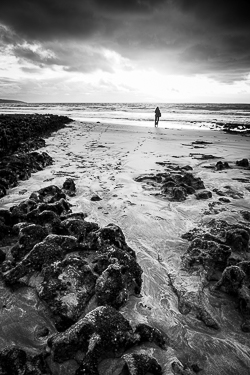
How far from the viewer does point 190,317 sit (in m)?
2.19

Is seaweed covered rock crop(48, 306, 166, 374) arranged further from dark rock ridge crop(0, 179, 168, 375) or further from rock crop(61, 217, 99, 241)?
rock crop(61, 217, 99, 241)

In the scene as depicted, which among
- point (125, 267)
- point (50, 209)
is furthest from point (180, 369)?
point (50, 209)

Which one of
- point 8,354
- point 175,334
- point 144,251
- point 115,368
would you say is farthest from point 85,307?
point 144,251

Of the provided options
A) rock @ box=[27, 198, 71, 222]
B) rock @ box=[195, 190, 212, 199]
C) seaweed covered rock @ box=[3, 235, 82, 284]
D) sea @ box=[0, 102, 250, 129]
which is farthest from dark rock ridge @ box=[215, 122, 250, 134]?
seaweed covered rock @ box=[3, 235, 82, 284]

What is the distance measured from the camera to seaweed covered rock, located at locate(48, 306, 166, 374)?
1.64 m

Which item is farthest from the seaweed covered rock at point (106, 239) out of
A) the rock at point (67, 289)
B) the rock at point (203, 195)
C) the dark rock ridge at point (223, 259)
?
the rock at point (203, 195)

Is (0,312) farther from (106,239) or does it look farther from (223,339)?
(223,339)

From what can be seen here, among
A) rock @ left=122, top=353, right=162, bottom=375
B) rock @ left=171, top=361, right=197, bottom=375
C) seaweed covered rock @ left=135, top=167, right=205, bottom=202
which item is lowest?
rock @ left=171, top=361, right=197, bottom=375

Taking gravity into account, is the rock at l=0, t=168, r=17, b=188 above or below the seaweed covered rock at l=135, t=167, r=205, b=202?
above

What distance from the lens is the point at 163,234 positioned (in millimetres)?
3576

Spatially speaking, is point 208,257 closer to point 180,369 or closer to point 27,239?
point 180,369

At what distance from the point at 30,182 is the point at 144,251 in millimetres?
3754

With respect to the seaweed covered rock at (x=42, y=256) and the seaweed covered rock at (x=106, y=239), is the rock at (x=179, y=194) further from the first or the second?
the seaweed covered rock at (x=42, y=256)

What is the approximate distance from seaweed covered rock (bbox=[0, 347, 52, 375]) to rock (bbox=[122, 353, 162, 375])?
1.90 ft
